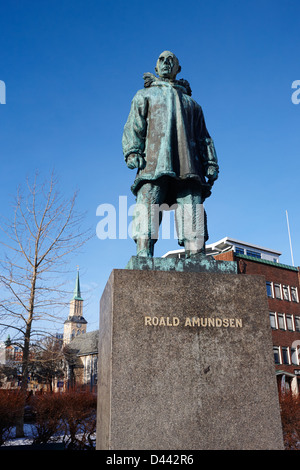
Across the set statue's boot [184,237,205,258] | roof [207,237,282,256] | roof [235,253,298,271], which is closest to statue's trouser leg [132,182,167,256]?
statue's boot [184,237,205,258]

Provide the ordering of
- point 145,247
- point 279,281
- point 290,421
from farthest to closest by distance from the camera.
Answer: point 279,281
point 290,421
point 145,247

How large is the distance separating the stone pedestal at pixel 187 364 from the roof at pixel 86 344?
244 ft

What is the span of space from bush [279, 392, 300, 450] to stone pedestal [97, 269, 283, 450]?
10880 mm

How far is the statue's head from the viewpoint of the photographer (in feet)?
19.8

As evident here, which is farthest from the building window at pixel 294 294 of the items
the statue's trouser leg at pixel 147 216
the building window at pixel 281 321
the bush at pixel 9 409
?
the statue's trouser leg at pixel 147 216

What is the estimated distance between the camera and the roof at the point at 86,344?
79.2m

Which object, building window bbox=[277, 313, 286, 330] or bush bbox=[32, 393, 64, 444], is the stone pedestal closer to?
bush bbox=[32, 393, 64, 444]

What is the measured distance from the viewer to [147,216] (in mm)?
5215

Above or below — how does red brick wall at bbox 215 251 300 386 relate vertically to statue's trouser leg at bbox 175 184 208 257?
above

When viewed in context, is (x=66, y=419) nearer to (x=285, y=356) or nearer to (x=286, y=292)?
(x=285, y=356)

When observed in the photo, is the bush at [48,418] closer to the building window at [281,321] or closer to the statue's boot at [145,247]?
the statue's boot at [145,247]

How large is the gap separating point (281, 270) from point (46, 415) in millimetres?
Answer: 34568

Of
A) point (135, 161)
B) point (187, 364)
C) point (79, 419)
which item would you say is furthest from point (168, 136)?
point (79, 419)

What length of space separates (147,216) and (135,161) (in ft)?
2.59
